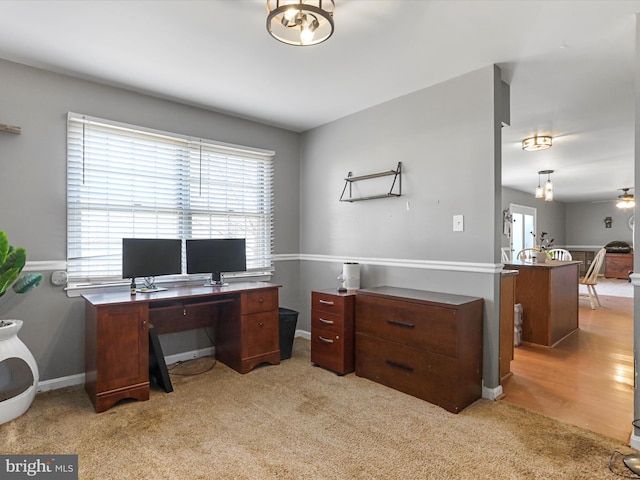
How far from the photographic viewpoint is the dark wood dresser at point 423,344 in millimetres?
2477

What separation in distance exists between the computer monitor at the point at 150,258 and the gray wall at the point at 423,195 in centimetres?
162

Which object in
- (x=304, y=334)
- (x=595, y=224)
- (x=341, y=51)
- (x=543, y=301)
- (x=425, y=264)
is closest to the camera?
(x=341, y=51)

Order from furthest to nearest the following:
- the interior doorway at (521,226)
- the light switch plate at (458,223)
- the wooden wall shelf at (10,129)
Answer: the interior doorway at (521,226) < the light switch plate at (458,223) < the wooden wall shelf at (10,129)

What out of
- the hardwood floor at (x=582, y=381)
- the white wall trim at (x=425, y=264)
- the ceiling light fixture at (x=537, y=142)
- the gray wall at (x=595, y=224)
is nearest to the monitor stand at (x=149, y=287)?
the white wall trim at (x=425, y=264)

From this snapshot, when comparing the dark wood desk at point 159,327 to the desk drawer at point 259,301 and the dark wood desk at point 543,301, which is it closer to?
the desk drawer at point 259,301

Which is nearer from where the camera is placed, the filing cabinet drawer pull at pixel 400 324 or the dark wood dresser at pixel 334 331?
the filing cabinet drawer pull at pixel 400 324

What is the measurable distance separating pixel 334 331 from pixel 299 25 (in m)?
2.31

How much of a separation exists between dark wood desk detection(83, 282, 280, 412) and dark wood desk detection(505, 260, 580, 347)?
2844mm

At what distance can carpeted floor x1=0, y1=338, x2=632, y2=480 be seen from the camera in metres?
1.84

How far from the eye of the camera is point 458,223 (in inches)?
115

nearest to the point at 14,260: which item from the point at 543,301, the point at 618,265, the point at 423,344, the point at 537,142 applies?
the point at 423,344

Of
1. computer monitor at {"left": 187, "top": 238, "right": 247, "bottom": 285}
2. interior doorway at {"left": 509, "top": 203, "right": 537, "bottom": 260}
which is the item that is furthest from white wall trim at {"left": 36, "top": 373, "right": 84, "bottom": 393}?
interior doorway at {"left": 509, "top": 203, "right": 537, "bottom": 260}

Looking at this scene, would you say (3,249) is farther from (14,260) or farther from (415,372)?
(415,372)
